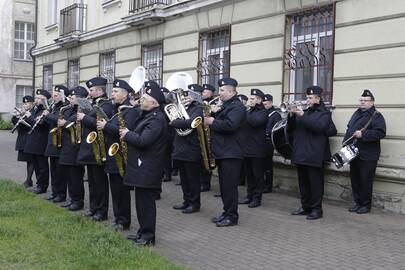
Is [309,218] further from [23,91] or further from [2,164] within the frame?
[23,91]

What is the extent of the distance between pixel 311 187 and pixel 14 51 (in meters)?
29.8

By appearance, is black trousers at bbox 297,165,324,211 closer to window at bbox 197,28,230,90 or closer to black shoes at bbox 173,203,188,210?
black shoes at bbox 173,203,188,210

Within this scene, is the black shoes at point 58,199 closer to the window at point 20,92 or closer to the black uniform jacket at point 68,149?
the black uniform jacket at point 68,149

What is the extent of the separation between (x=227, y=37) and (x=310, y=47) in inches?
106

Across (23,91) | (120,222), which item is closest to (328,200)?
(120,222)

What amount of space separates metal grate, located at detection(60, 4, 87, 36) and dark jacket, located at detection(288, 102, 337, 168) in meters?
12.7

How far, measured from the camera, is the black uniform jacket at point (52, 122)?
9.62 metres

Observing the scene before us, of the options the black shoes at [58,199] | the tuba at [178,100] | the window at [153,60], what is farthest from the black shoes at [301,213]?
the window at [153,60]

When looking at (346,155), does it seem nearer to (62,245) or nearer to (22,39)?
(62,245)

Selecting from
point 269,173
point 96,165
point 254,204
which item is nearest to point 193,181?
point 254,204

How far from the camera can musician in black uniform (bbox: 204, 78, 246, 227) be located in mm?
7812

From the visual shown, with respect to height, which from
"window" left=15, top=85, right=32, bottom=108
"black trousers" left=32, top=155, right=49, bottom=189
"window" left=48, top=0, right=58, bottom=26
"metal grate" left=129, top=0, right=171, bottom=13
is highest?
"window" left=48, top=0, right=58, bottom=26

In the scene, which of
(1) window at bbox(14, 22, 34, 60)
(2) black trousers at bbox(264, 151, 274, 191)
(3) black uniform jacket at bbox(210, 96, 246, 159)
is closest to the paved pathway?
(3) black uniform jacket at bbox(210, 96, 246, 159)

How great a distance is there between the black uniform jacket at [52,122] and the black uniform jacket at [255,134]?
3139 mm
